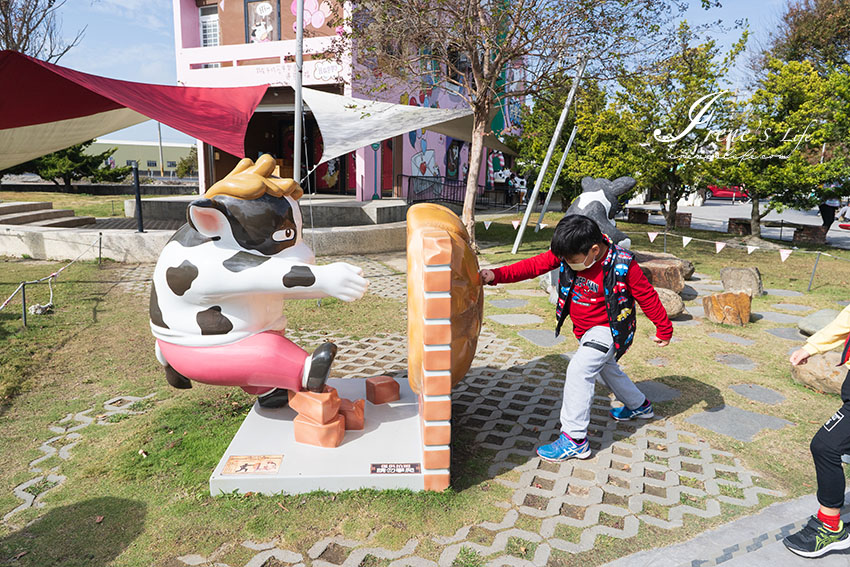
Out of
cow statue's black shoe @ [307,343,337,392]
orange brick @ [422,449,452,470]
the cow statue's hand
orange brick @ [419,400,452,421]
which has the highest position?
the cow statue's hand

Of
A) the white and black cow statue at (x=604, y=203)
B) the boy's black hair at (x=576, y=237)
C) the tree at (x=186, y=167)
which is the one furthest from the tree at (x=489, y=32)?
the tree at (x=186, y=167)

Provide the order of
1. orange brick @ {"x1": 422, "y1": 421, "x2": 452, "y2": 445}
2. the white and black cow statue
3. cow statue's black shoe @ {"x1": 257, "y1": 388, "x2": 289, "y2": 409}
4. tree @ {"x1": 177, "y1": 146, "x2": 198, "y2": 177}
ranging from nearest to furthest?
1. orange brick @ {"x1": 422, "y1": 421, "x2": 452, "y2": 445}
2. cow statue's black shoe @ {"x1": 257, "y1": 388, "x2": 289, "y2": 409}
3. the white and black cow statue
4. tree @ {"x1": 177, "y1": 146, "x2": 198, "y2": 177}

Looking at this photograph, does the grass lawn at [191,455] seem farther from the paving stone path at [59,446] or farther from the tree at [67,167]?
the tree at [67,167]

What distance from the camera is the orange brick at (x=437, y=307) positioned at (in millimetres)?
2596

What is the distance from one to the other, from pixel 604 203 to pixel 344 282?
4472 mm

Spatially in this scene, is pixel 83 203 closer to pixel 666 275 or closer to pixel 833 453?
pixel 666 275

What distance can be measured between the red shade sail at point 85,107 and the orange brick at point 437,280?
13.0 ft

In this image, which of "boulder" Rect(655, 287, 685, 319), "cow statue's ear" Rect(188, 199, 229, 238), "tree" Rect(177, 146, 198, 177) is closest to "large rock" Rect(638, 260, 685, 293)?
"boulder" Rect(655, 287, 685, 319)

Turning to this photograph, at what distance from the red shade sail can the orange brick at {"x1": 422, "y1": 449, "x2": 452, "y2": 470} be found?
4176 mm

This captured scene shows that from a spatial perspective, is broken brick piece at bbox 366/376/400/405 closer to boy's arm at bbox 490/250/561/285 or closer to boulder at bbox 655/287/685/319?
boy's arm at bbox 490/250/561/285

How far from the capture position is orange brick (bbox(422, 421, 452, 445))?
2791mm

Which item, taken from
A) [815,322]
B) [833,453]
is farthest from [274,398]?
[815,322]

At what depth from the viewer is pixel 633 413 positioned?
3842 millimetres

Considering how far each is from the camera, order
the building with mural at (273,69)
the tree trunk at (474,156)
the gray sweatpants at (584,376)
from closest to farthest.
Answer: the gray sweatpants at (584,376)
the tree trunk at (474,156)
the building with mural at (273,69)
